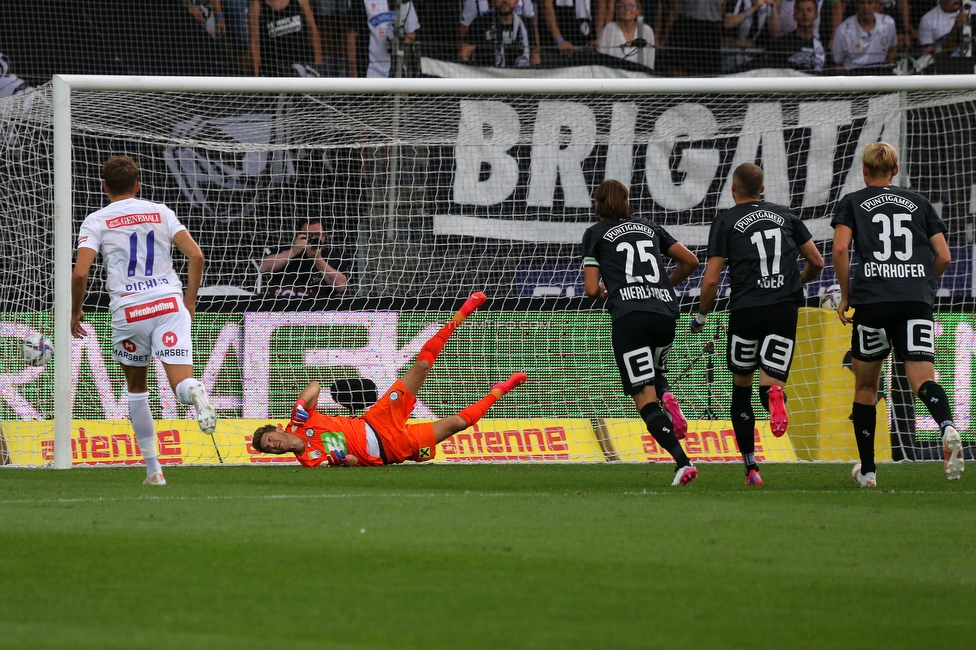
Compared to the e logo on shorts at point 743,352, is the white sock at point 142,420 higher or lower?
lower

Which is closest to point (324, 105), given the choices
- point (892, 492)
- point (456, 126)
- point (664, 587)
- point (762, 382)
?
point (456, 126)

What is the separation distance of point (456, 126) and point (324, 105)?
1.46 meters

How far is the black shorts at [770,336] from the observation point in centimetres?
720

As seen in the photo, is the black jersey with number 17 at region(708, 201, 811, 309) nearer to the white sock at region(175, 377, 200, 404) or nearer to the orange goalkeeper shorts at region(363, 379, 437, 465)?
the orange goalkeeper shorts at region(363, 379, 437, 465)

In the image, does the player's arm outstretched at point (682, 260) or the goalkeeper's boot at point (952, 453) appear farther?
the player's arm outstretched at point (682, 260)

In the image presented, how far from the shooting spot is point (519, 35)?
50.3ft

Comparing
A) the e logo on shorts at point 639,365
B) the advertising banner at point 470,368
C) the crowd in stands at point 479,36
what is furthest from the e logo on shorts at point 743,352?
the crowd in stands at point 479,36

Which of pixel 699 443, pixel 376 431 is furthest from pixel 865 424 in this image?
pixel 376 431

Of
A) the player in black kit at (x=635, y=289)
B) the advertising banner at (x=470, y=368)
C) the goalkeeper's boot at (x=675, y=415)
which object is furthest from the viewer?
the advertising banner at (x=470, y=368)

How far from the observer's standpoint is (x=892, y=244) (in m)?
6.96

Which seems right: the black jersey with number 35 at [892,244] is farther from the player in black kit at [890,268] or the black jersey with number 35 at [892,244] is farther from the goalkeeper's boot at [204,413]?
the goalkeeper's boot at [204,413]

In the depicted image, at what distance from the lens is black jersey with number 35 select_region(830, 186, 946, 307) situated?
22.7 ft

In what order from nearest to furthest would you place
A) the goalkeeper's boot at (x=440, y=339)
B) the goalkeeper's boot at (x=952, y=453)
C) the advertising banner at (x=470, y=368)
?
the goalkeeper's boot at (x=952, y=453) → the goalkeeper's boot at (x=440, y=339) → the advertising banner at (x=470, y=368)

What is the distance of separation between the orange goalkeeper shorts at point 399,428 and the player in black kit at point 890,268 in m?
3.14
